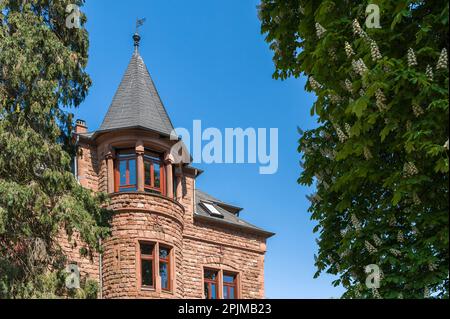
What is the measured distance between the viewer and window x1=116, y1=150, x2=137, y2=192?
23578mm

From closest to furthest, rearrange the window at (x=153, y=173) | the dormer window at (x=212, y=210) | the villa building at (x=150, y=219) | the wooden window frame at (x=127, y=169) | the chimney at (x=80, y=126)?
1. the villa building at (x=150, y=219)
2. the wooden window frame at (x=127, y=169)
3. the window at (x=153, y=173)
4. the chimney at (x=80, y=126)
5. the dormer window at (x=212, y=210)

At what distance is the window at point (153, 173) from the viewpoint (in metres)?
23.8

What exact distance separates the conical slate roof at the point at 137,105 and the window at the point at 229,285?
5.96 metres

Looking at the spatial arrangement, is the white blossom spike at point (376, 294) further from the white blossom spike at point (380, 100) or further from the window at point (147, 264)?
the window at point (147, 264)

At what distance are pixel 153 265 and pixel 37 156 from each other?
691cm

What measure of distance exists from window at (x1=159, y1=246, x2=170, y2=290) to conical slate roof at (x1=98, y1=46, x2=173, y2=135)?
392cm

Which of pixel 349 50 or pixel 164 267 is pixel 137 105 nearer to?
pixel 164 267

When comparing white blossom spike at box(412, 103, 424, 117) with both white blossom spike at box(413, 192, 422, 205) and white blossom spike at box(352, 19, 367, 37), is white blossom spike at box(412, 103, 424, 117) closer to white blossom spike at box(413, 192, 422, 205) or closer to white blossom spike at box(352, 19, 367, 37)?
white blossom spike at box(413, 192, 422, 205)

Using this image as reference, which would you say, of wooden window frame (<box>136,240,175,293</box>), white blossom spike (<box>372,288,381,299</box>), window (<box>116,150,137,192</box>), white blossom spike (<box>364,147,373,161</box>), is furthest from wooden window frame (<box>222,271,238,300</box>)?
white blossom spike (<box>364,147,373,161</box>)

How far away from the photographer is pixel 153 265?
23141mm

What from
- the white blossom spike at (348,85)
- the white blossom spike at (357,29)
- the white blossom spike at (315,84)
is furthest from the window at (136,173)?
the white blossom spike at (357,29)

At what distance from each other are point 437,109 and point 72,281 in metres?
10.2
